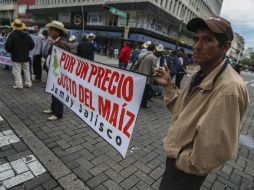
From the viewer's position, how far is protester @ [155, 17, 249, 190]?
135cm

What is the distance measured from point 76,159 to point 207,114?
2.60m

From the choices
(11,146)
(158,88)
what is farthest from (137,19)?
(11,146)

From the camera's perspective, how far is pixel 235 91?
135cm

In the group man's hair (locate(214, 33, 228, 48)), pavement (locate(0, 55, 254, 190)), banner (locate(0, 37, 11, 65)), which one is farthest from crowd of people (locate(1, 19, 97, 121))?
man's hair (locate(214, 33, 228, 48))

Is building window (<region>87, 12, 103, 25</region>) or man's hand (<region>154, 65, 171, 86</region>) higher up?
building window (<region>87, 12, 103, 25</region>)

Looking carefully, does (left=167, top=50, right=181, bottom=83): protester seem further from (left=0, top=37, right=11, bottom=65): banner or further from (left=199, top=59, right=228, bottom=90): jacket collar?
(left=199, top=59, right=228, bottom=90): jacket collar

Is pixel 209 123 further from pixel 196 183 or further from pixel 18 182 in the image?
pixel 18 182

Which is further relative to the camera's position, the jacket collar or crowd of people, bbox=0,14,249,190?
the jacket collar

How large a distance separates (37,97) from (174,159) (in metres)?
5.45

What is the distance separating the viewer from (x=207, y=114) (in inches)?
54.9

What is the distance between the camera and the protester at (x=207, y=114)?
1.35 meters

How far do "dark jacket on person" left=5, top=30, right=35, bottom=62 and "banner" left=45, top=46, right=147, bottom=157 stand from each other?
131 inches

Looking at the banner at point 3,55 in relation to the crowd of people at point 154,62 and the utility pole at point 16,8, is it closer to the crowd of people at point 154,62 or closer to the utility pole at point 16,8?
the crowd of people at point 154,62

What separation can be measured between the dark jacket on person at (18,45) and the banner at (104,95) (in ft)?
10.9
